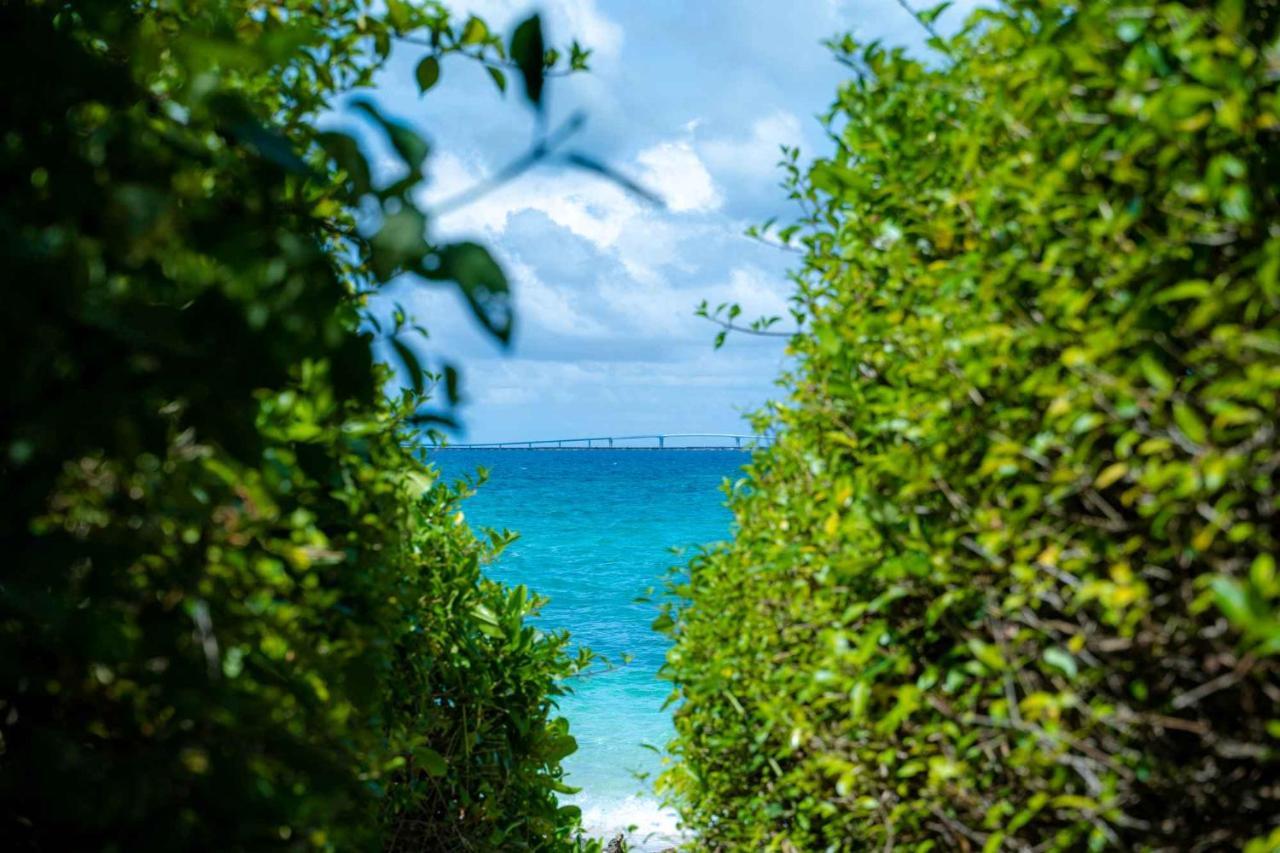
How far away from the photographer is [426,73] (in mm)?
2084

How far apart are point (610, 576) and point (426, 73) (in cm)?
3148

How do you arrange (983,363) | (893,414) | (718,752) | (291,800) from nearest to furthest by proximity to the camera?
(291,800)
(983,363)
(893,414)
(718,752)

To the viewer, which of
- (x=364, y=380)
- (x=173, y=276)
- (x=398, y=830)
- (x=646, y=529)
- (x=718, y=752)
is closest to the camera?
(x=364, y=380)

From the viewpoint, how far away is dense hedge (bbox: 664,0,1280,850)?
81.4 inches

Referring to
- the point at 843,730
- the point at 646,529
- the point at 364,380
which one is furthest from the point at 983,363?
the point at 646,529

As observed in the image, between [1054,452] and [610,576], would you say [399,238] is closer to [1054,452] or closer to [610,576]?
[1054,452]

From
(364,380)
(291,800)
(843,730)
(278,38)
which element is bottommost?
(291,800)

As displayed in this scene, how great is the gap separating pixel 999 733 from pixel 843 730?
0.61m

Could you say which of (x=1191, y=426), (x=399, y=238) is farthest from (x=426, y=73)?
(x=1191, y=426)

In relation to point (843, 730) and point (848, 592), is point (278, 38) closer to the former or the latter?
point (848, 592)

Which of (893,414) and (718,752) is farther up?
(893,414)

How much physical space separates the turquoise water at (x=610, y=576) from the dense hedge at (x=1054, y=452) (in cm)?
147

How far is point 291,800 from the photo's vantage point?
177 centimetres

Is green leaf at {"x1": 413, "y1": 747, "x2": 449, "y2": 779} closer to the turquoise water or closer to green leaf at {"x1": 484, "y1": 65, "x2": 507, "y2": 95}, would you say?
the turquoise water
